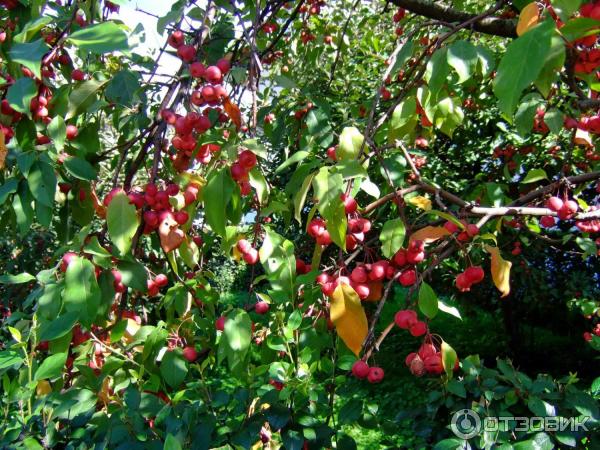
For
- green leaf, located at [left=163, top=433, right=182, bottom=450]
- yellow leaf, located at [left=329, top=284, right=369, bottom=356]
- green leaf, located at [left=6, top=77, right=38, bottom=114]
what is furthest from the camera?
yellow leaf, located at [left=329, top=284, right=369, bottom=356]

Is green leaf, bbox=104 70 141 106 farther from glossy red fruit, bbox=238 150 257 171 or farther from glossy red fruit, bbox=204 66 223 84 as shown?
glossy red fruit, bbox=238 150 257 171

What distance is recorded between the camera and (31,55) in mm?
914

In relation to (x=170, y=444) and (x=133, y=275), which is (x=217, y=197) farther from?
(x=170, y=444)

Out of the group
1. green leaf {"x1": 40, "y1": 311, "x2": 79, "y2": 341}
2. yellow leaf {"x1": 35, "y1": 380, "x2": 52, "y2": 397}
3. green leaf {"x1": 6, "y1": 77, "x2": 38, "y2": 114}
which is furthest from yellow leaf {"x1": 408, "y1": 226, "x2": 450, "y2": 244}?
yellow leaf {"x1": 35, "y1": 380, "x2": 52, "y2": 397}

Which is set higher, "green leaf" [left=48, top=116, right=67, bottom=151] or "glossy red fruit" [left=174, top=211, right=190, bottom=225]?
→ "green leaf" [left=48, top=116, right=67, bottom=151]

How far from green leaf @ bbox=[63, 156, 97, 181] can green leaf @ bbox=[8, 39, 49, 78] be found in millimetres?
402

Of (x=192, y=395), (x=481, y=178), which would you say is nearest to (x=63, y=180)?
(x=192, y=395)

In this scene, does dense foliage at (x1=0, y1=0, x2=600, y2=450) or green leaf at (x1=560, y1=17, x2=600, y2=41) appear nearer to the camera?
green leaf at (x1=560, y1=17, x2=600, y2=41)

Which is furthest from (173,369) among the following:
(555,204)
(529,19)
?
(555,204)

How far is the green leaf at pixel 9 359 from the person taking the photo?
3.50 feet

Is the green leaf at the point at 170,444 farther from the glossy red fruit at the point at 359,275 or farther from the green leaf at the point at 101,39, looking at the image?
the green leaf at the point at 101,39

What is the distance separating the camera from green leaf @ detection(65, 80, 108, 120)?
1.39 metres

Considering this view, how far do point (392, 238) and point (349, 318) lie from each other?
0.21 meters

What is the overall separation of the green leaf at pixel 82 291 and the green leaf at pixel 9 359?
0.13 meters
